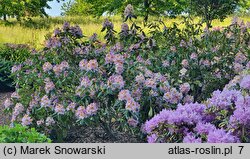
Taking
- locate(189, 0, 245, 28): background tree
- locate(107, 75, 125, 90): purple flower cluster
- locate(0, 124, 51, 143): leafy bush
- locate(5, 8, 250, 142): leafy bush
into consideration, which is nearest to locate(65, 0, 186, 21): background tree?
locate(189, 0, 245, 28): background tree

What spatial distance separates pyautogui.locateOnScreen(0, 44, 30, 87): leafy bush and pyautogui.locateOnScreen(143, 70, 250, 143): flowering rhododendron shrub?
6799mm

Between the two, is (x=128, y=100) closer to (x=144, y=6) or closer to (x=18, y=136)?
(x=18, y=136)

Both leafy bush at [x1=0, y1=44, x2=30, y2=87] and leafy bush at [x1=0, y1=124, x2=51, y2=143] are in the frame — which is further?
leafy bush at [x1=0, y1=44, x2=30, y2=87]

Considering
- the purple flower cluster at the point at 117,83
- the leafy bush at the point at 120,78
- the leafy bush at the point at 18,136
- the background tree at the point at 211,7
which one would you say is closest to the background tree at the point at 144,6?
the background tree at the point at 211,7

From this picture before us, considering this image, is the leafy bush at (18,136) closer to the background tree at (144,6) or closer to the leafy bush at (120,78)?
Result: the leafy bush at (120,78)

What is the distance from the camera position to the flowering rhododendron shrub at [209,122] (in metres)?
3.23

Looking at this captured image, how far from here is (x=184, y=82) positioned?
5578 millimetres

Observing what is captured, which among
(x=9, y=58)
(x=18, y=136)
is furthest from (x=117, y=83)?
(x=9, y=58)

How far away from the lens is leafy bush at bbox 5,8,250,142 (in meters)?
4.86

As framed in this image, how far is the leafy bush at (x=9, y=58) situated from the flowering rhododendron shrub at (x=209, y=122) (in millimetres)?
6799

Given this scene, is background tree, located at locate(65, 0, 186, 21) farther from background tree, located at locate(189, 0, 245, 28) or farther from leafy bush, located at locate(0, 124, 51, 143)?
leafy bush, located at locate(0, 124, 51, 143)

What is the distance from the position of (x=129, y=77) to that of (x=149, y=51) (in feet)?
2.92

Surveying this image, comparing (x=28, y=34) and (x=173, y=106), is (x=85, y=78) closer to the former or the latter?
(x=173, y=106)

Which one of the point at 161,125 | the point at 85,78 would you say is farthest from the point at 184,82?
the point at 161,125
